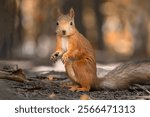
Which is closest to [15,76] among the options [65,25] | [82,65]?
[82,65]

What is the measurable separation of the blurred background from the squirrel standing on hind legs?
2.51m

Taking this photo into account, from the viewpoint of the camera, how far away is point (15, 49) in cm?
789

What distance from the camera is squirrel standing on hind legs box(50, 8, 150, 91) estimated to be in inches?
193

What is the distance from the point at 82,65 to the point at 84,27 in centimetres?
344

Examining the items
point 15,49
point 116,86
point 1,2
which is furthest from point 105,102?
point 1,2

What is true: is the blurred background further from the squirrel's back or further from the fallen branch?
the squirrel's back

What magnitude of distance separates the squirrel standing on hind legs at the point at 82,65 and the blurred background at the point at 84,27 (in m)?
2.51

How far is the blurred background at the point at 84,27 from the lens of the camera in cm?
795

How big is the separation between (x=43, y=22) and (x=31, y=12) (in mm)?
278

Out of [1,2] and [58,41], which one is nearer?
[58,41]

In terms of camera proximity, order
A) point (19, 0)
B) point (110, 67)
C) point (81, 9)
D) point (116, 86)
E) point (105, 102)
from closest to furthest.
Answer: point (105, 102), point (116, 86), point (110, 67), point (19, 0), point (81, 9)

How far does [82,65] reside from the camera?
16.8 ft

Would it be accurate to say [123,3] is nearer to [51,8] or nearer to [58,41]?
[51,8]

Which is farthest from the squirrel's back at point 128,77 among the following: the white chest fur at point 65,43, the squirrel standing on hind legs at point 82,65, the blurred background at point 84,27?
the blurred background at point 84,27
